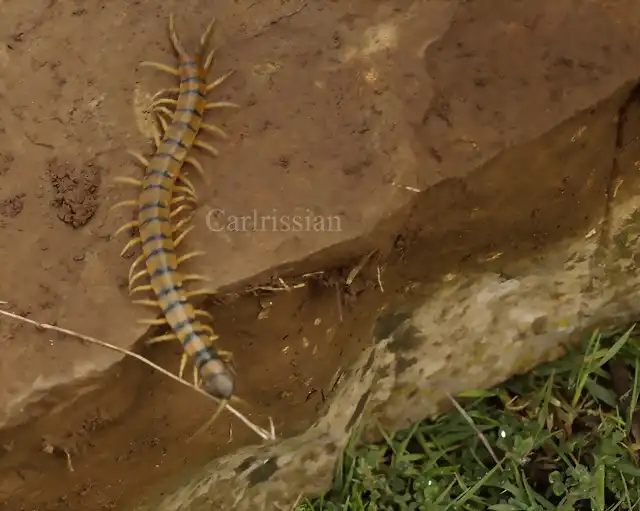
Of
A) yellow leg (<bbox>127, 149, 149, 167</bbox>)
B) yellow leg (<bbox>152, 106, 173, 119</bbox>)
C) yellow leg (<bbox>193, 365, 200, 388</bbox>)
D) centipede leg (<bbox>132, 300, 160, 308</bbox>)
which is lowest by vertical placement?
yellow leg (<bbox>193, 365, 200, 388</bbox>)

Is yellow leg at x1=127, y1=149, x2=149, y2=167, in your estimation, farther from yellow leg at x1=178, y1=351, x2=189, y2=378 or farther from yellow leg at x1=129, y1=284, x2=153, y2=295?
yellow leg at x1=178, y1=351, x2=189, y2=378

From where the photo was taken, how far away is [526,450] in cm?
354

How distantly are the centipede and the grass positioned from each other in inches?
53.1

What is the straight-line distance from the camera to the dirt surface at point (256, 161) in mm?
2582

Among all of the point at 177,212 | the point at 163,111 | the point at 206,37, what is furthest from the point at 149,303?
the point at 206,37

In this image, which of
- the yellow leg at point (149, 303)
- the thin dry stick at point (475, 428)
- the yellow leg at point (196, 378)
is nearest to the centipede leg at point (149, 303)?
the yellow leg at point (149, 303)

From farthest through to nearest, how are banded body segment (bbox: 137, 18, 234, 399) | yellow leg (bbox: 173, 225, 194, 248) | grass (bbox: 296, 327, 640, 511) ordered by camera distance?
grass (bbox: 296, 327, 640, 511), yellow leg (bbox: 173, 225, 194, 248), banded body segment (bbox: 137, 18, 234, 399)

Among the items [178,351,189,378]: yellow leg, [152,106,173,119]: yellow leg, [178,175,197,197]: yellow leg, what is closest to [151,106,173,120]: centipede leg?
[152,106,173,119]: yellow leg

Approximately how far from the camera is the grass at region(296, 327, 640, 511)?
141 inches

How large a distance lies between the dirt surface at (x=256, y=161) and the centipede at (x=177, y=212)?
2.1 inches

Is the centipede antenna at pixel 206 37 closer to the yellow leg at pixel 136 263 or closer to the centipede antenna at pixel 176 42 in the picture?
the centipede antenna at pixel 176 42

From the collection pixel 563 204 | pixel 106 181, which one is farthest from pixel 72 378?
pixel 563 204

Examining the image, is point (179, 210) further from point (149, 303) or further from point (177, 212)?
point (149, 303)

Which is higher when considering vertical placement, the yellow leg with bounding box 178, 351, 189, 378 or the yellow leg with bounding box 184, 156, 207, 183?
the yellow leg with bounding box 184, 156, 207, 183
